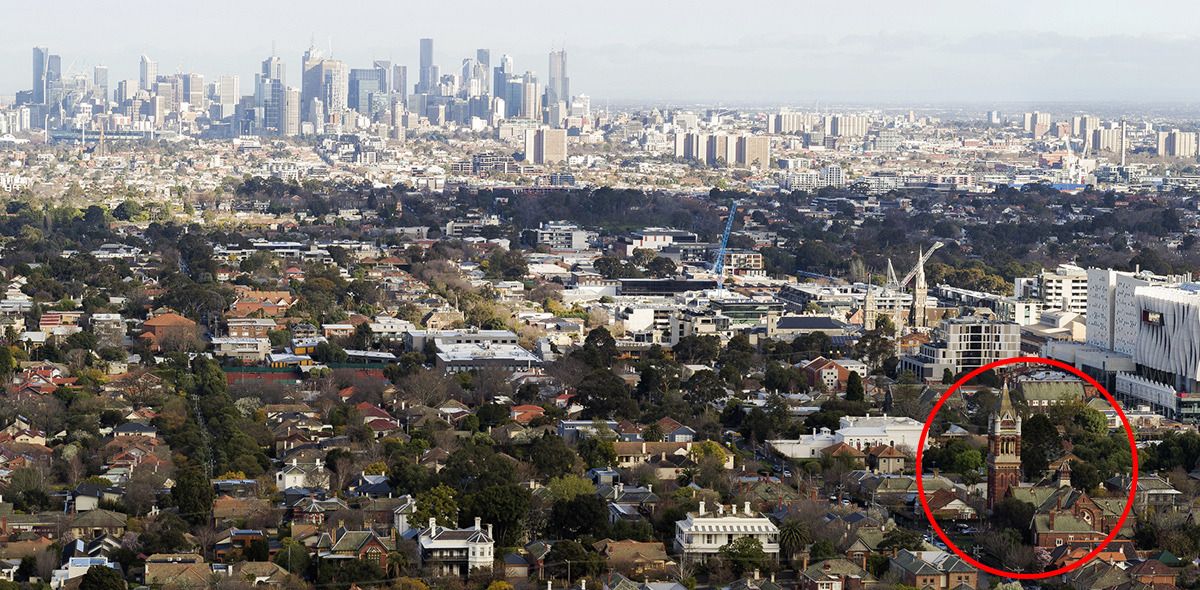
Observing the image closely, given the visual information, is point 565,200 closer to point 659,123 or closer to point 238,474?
point 238,474

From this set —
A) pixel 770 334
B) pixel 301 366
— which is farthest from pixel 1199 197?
pixel 301 366

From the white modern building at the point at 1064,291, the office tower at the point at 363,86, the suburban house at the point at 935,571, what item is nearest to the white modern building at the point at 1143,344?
the white modern building at the point at 1064,291

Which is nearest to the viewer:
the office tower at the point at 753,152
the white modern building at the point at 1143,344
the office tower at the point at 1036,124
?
the white modern building at the point at 1143,344

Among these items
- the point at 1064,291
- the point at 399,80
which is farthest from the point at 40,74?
the point at 1064,291

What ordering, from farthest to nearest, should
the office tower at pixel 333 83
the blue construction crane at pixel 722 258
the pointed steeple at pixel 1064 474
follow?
the office tower at pixel 333 83 < the blue construction crane at pixel 722 258 < the pointed steeple at pixel 1064 474

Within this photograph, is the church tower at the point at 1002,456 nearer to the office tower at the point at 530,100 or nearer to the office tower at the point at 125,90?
the office tower at the point at 530,100

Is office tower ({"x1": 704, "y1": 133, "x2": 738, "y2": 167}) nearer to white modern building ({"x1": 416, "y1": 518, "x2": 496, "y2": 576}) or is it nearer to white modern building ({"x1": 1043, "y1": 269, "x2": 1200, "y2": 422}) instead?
white modern building ({"x1": 1043, "y1": 269, "x2": 1200, "y2": 422})
